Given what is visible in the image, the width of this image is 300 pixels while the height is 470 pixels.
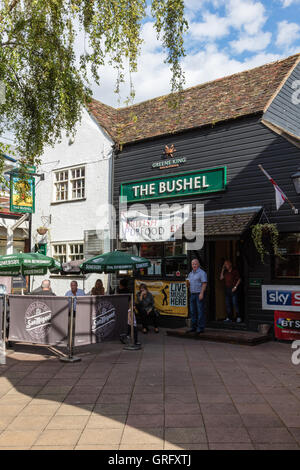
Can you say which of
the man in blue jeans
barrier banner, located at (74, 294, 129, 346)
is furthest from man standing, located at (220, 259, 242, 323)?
barrier banner, located at (74, 294, 129, 346)

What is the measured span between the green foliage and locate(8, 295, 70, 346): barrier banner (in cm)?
319

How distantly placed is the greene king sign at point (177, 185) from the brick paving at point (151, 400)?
5248 mm

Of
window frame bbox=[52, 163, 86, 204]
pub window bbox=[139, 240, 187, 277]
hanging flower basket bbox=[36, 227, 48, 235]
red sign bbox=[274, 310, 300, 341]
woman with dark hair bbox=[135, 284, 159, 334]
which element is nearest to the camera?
red sign bbox=[274, 310, 300, 341]

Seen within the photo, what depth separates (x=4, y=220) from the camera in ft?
61.9

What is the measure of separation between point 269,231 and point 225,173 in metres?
2.42

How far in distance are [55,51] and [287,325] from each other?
8.27 m

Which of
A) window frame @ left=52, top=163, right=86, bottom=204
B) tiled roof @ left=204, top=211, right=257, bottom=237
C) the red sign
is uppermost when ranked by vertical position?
window frame @ left=52, top=163, right=86, bottom=204

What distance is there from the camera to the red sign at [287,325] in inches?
426

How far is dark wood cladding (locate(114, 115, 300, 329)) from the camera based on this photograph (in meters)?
11.5

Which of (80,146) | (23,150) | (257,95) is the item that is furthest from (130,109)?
(23,150)

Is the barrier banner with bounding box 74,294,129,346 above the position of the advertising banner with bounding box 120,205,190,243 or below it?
below

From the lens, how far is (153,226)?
44.8 feet

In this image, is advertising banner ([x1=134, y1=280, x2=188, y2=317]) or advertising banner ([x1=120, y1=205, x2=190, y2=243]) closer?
advertising banner ([x1=120, y1=205, x2=190, y2=243])

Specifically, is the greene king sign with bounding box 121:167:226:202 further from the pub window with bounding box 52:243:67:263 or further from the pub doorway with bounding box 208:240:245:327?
the pub window with bounding box 52:243:67:263
